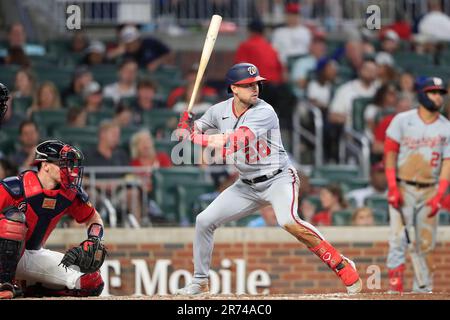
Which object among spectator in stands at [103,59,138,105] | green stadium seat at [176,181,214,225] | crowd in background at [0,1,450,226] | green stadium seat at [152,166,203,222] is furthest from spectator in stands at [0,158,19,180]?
spectator in stands at [103,59,138,105]

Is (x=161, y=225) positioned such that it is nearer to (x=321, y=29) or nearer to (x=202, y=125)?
(x=202, y=125)

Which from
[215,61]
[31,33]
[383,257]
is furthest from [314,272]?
[31,33]

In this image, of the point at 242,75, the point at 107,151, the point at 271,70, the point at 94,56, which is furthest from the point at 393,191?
the point at 94,56

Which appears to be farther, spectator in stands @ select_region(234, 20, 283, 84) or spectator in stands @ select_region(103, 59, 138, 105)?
spectator in stands @ select_region(103, 59, 138, 105)

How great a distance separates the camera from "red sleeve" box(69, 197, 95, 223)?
9945 millimetres

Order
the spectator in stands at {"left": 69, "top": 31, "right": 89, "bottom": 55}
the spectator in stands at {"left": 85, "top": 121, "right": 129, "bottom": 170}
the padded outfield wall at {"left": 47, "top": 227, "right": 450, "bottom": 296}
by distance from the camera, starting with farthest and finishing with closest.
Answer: the spectator in stands at {"left": 69, "top": 31, "right": 89, "bottom": 55}, the spectator in stands at {"left": 85, "top": 121, "right": 129, "bottom": 170}, the padded outfield wall at {"left": 47, "top": 227, "right": 450, "bottom": 296}

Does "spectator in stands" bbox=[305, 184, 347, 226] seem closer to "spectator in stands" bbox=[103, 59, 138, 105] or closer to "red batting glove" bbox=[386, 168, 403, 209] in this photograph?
"red batting glove" bbox=[386, 168, 403, 209]

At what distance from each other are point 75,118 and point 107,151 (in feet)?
2.67

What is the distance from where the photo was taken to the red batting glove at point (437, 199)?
11648 millimetres

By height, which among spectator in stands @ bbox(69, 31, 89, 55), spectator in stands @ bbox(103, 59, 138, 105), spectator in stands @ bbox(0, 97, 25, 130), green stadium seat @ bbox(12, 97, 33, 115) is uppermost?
spectator in stands @ bbox(69, 31, 89, 55)

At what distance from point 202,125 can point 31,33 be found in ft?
27.6

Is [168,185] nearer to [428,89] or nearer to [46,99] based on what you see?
[46,99]

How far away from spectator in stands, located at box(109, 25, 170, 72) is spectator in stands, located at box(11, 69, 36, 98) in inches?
71.2

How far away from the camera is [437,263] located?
13.3m
